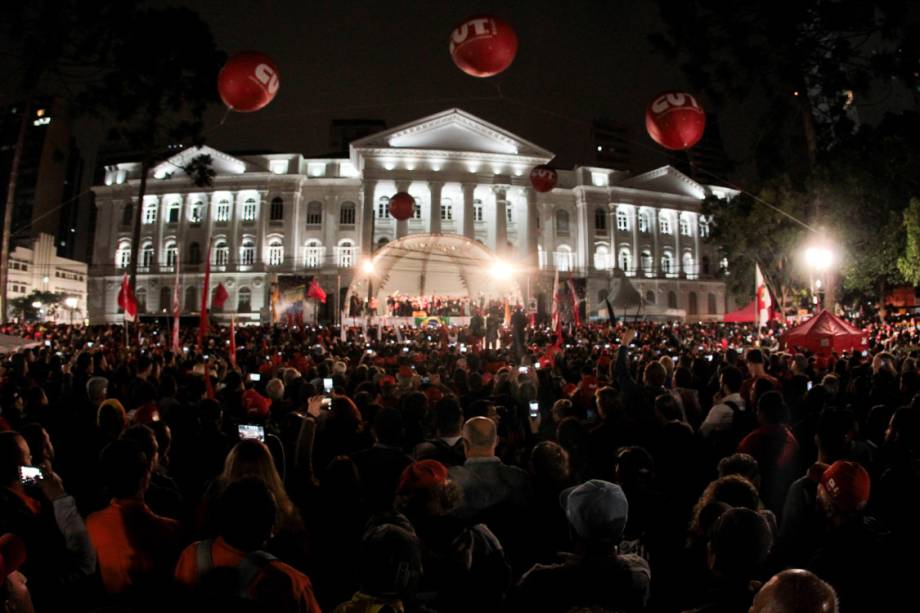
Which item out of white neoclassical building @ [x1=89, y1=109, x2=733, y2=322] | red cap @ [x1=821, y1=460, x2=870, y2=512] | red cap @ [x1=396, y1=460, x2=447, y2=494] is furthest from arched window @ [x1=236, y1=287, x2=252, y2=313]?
red cap @ [x1=821, y1=460, x2=870, y2=512]

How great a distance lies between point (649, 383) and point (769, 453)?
2.44 metres

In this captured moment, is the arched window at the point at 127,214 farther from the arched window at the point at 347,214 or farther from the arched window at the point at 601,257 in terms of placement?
the arched window at the point at 601,257

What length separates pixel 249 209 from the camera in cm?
5475

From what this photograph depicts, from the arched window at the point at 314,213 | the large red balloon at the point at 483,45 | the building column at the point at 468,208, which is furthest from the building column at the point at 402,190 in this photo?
the large red balloon at the point at 483,45

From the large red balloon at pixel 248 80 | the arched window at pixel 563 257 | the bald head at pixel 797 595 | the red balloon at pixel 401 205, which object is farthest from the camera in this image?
the arched window at pixel 563 257

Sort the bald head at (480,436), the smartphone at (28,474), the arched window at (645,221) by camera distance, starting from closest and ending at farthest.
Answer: the smartphone at (28,474) → the bald head at (480,436) → the arched window at (645,221)

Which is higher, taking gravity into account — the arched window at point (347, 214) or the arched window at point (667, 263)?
the arched window at point (347, 214)

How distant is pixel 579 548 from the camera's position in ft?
7.96

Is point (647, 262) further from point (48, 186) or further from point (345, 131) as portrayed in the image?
point (48, 186)

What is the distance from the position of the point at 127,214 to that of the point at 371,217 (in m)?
23.4

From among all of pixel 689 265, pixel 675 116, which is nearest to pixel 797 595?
pixel 675 116

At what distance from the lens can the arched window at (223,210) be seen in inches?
2155

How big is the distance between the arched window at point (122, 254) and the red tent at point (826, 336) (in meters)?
54.9

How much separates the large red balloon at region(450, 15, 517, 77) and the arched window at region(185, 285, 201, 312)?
49281 mm
